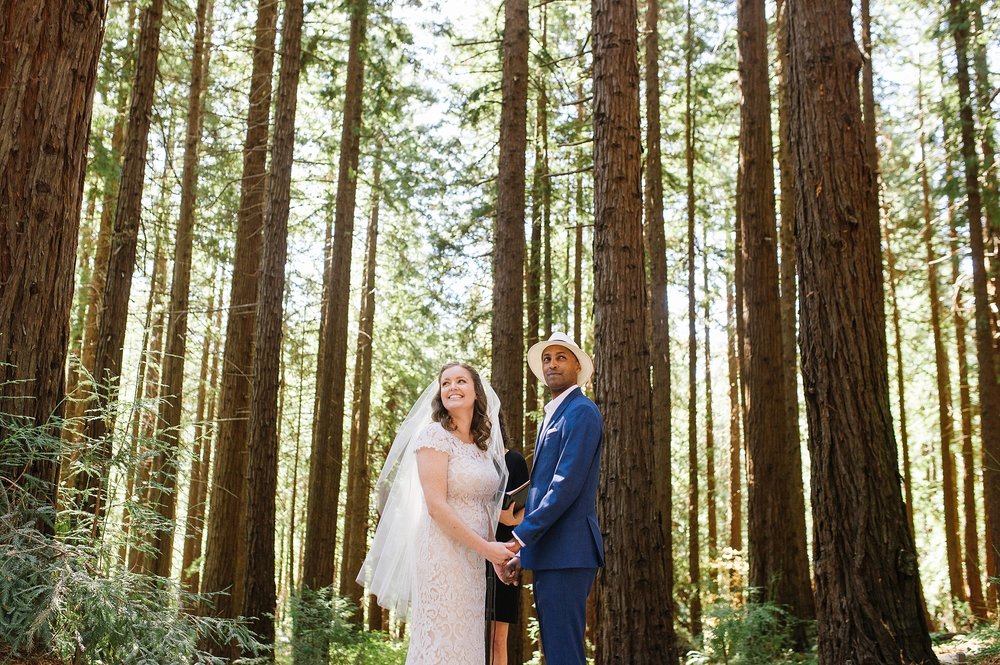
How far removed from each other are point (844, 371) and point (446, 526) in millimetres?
3060

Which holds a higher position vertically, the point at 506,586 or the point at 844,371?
the point at 844,371

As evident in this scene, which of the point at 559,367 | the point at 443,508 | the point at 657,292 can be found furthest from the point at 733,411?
the point at 443,508

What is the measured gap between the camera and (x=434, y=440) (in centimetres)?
490

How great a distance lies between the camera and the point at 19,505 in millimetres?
3873

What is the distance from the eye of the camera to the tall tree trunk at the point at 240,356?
11.6m

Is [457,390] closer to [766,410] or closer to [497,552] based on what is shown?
[497,552]

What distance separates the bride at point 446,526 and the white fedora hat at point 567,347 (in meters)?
0.56

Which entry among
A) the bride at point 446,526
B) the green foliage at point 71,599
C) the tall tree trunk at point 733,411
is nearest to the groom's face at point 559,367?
the bride at point 446,526

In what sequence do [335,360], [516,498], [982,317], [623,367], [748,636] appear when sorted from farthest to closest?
[335,360], [982,317], [748,636], [623,367], [516,498]

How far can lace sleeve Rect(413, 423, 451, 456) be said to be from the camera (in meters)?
4.88

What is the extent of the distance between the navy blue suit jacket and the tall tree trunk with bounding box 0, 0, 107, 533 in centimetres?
263

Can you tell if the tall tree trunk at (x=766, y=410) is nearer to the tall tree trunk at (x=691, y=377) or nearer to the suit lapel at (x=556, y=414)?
the tall tree trunk at (x=691, y=377)

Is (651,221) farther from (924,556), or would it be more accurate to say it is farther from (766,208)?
(924,556)

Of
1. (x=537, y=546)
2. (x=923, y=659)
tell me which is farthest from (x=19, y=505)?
(x=923, y=659)
